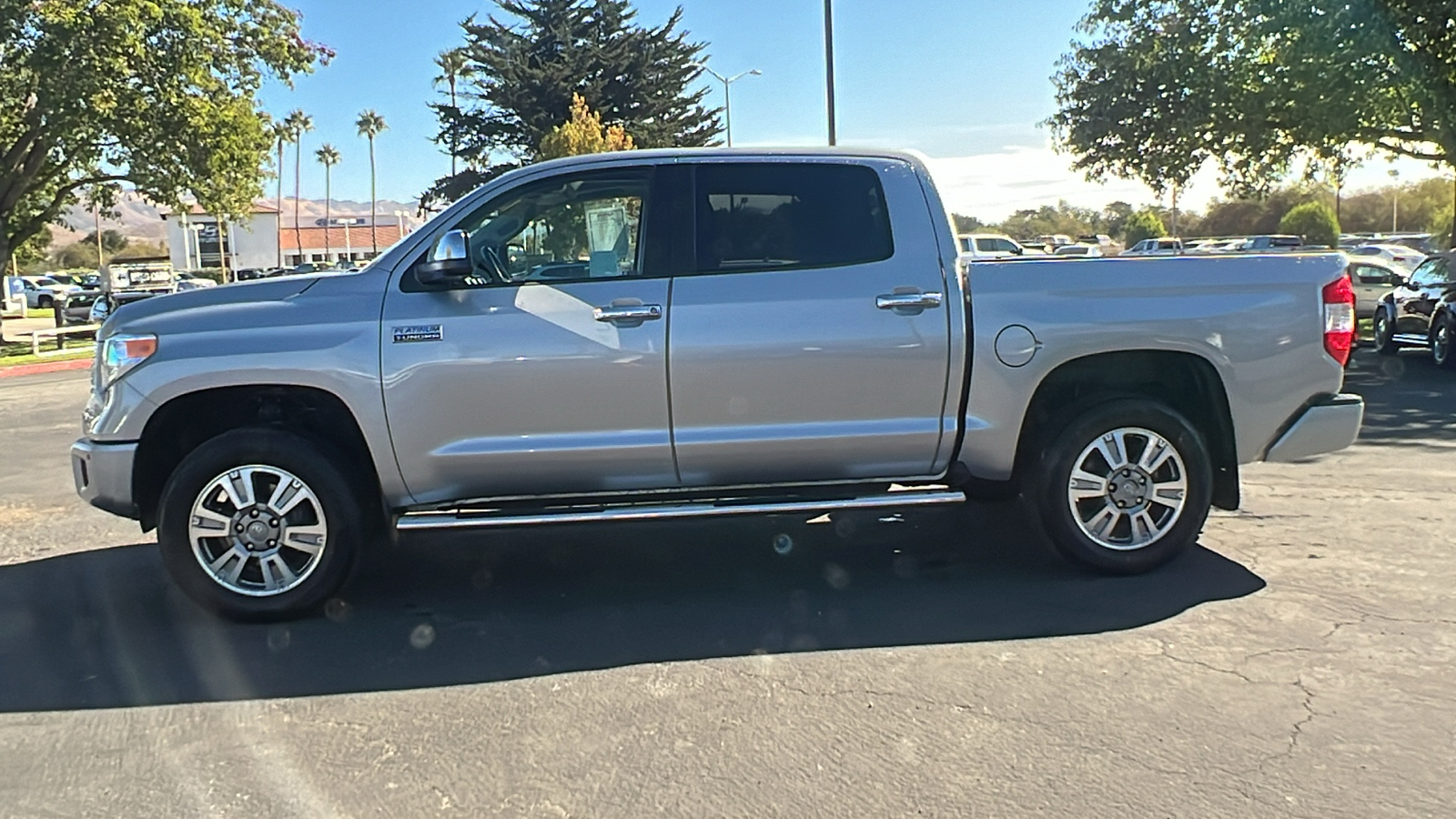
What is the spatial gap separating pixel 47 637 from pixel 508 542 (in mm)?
2206

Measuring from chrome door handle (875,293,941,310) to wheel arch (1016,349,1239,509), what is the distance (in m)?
0.64

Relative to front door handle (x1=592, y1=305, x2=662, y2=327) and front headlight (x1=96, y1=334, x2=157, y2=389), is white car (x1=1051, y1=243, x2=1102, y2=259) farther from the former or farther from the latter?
front headlight (x1=96, y1=334, x2=157, y2=389)

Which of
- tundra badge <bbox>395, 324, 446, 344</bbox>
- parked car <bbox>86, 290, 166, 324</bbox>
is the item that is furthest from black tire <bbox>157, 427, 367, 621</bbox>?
parked car <bbox>86, 290, 166, 324</bbox>

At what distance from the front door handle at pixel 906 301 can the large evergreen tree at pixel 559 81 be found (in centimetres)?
3933

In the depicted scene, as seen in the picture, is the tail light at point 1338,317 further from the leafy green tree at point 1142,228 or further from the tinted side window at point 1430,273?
the leafy green tree at point 1142,228

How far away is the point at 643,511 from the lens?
193 inches

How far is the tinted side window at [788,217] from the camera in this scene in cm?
511

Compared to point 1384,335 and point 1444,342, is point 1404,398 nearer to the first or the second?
point 1444,342

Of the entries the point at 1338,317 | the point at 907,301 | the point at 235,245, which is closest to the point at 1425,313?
the point at 1338,317

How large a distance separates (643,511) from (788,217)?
147cm

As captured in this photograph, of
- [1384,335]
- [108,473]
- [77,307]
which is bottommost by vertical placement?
[108,473]

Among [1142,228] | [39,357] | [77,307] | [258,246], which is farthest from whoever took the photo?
[258,246]

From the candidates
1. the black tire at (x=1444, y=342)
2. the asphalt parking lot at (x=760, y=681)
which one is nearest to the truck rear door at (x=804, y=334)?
the asphalt parking lot at (x=760, y=681)

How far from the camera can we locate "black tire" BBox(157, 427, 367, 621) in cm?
480
